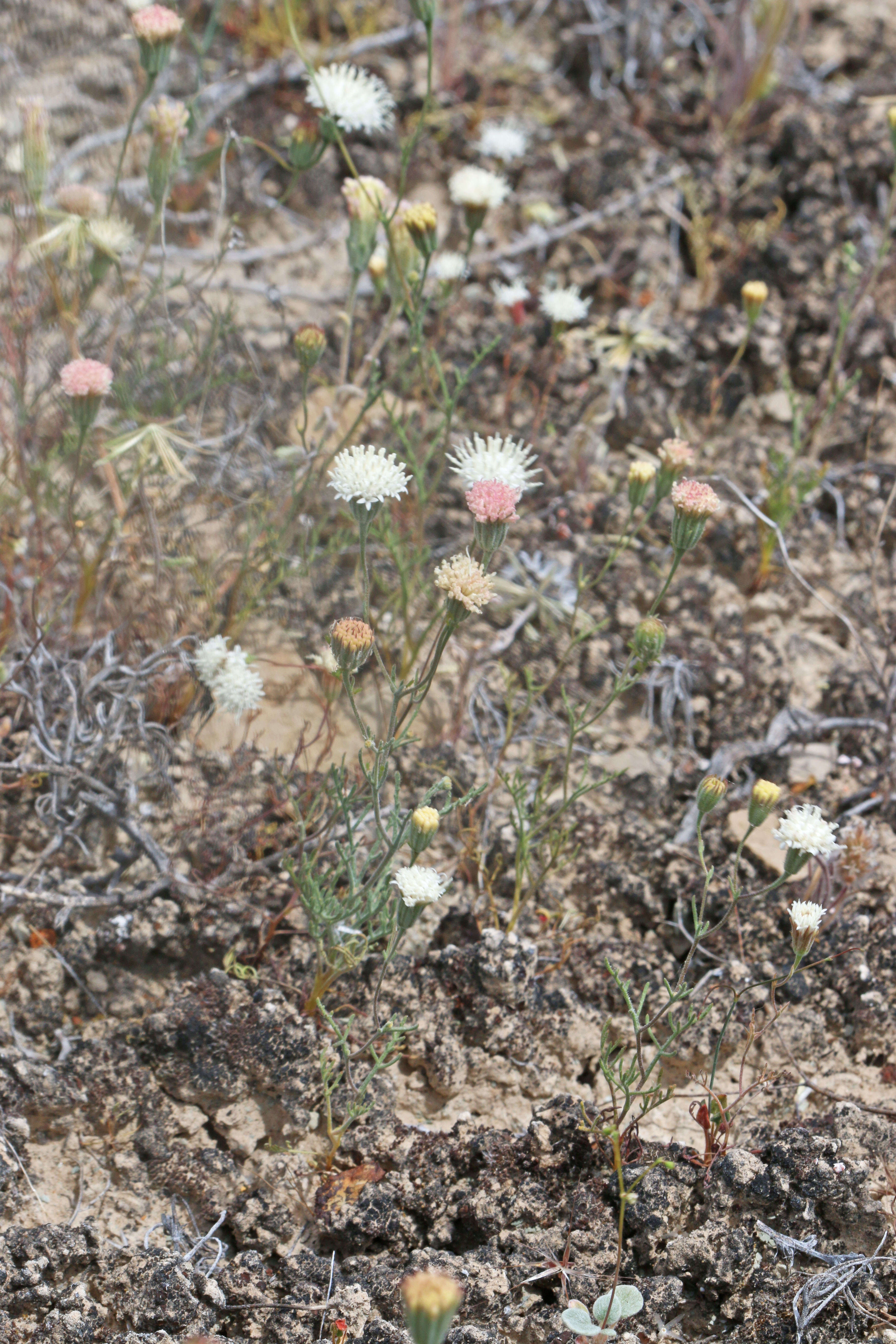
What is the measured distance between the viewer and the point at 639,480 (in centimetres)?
246

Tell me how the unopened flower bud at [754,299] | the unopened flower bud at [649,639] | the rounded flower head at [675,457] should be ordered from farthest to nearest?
1. the unopened flower bud at [754,299]
2. the rounded flower head at [675,457]
3. the unopened flower bud at [649,639]

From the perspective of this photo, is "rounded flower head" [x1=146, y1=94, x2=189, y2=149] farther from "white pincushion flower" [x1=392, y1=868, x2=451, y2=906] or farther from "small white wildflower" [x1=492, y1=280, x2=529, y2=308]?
A: "white pincushion flower" [x1=392, y1=868, x2=451, y2=906]

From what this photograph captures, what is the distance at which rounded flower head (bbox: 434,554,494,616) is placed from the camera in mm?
1898

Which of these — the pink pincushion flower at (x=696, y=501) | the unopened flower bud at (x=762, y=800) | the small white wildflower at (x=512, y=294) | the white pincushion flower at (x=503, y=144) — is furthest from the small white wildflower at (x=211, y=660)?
the white pincushion flower at (x=503, y=144)

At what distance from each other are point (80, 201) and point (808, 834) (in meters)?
2.53

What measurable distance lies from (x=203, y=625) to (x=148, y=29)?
4.90 feet

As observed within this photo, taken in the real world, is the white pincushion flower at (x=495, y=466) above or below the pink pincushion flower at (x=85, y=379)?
below

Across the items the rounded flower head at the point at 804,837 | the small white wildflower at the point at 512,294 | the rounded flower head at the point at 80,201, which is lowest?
the rounded flower head at the point at 804,837

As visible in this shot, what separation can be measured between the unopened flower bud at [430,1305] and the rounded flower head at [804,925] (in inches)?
38.5

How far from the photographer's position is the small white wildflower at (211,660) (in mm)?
2479

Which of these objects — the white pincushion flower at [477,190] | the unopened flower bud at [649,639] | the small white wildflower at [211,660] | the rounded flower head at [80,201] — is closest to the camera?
the unopened flower bud at [649,639]

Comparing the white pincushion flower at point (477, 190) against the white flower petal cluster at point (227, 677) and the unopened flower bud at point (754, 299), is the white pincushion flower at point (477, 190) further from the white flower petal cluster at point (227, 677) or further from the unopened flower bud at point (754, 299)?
the white flower petal cluster at point (227, 677)

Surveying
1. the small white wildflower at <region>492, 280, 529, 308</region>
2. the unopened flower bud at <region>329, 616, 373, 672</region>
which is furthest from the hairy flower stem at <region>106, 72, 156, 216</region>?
the small white wildflower at <region>492, 280, 529, 308</region>

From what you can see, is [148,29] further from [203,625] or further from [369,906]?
[369,906]
